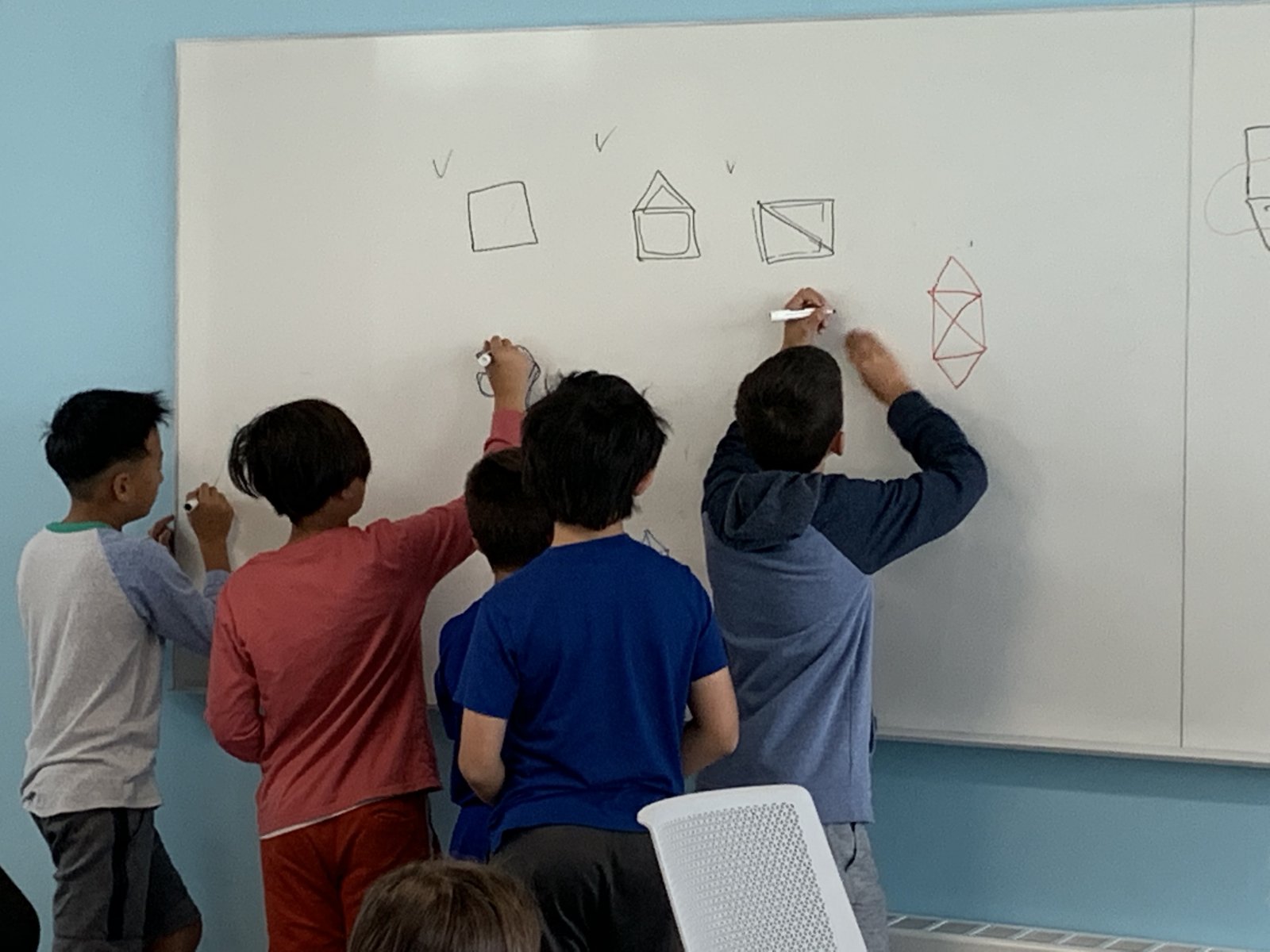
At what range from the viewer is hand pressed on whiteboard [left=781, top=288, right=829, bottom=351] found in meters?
2.33

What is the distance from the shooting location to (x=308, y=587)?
89.2 inches

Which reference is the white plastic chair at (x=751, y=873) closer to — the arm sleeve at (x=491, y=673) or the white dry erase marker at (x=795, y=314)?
the arm sleeve at (x=491, y=673)

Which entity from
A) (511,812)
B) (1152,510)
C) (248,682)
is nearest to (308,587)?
(248,682)

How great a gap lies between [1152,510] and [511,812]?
42.8 inches

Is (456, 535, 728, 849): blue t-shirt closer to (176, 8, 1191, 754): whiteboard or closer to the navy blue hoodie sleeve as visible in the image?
the navy blue hoodie sleeve

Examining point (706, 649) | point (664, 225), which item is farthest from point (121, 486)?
point (706, 649)

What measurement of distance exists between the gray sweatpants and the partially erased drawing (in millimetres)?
724

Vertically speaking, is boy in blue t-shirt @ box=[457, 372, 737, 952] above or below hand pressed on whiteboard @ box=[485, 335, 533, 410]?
below

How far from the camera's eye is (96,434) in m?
2.46

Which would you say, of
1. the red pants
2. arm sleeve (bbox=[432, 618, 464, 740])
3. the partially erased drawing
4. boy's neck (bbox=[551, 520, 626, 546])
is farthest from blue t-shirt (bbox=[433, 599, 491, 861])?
the partially erased drawing

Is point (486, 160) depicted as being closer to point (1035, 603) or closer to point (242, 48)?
point (242, 48)

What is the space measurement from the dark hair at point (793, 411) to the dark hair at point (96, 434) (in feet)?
3.50

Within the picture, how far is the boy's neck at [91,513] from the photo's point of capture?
2488 mm

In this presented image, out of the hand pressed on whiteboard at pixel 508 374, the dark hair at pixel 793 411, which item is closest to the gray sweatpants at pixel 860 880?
the dark hair at pixel 793 411
